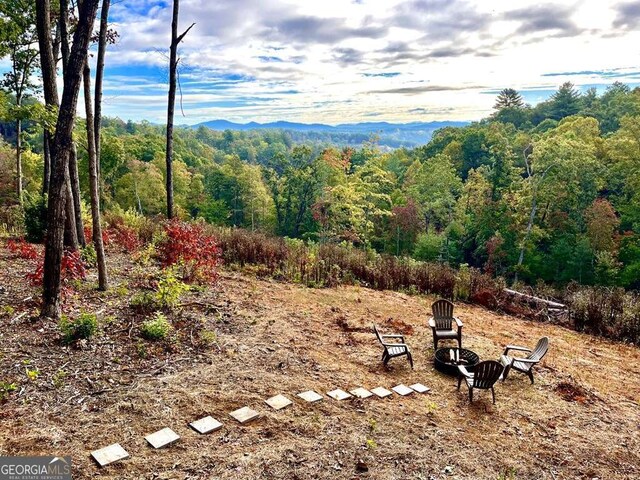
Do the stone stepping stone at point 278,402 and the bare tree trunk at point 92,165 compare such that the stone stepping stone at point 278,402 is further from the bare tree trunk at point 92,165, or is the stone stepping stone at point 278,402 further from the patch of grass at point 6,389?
the bare tree trunk at point 92,165

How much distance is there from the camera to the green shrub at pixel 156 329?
5020 millimetres

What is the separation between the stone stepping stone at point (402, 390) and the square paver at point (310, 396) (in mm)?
954

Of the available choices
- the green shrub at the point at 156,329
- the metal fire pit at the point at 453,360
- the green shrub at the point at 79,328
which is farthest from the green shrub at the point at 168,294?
the metal fire pit at the point at 453,360

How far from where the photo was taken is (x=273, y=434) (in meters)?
3.48

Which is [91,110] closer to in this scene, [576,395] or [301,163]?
[576,395]

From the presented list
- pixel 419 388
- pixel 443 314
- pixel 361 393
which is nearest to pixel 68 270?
pixel 361 393

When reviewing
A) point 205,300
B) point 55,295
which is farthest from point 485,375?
point 55,295

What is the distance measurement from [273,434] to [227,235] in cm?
789

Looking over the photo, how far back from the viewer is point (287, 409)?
3.91m

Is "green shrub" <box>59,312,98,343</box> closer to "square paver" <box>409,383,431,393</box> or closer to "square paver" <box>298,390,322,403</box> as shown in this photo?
"square paver" <box>298,390,322,403</box>

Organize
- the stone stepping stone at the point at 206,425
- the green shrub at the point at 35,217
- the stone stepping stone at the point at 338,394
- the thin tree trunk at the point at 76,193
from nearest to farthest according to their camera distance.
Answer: the stone stepping stone at the point at 206,425, the stone stepping stone at the point at 338,394, the thin tree trunk at the point at 76,193, the green shrub at the point at 35,217

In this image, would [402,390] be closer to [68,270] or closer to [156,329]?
[156,329]

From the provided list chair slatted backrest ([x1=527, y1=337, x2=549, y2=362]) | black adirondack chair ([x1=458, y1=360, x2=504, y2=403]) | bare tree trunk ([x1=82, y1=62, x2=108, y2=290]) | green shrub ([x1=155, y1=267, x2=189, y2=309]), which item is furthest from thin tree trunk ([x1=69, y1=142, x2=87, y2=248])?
chair slatted backrest ([x1=527, y1=337, x2=549, y2=362])

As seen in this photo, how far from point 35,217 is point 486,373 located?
983 cm
